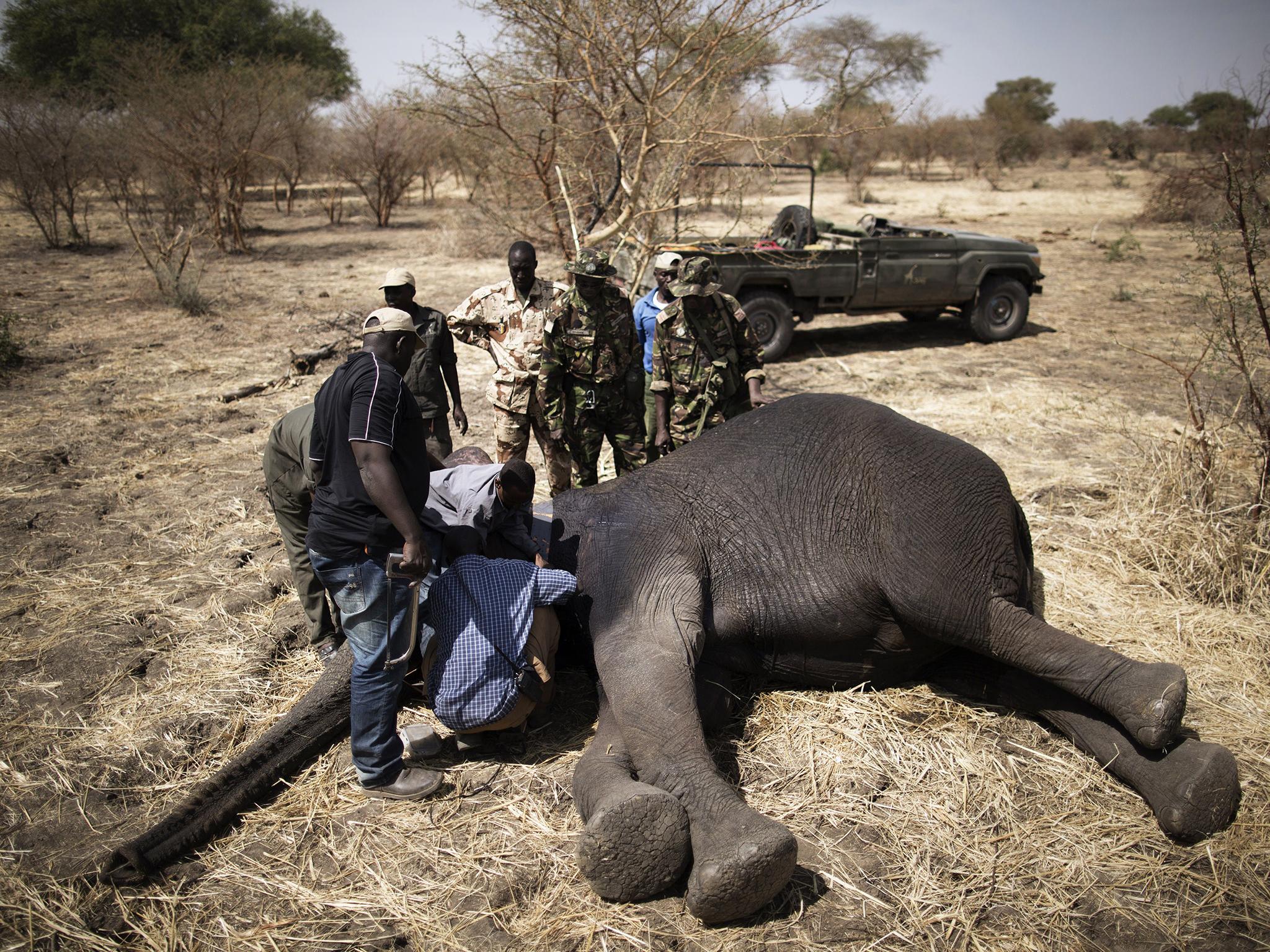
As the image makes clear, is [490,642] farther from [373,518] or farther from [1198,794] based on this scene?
[1198,794]

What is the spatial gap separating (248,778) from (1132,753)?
11.4 ft

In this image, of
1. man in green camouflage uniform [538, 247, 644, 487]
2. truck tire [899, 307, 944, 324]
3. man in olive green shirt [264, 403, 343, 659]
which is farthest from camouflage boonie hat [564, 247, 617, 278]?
truck tire [899, 307, 944, 324]

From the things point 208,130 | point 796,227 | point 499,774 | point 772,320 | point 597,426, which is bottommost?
point 499,774

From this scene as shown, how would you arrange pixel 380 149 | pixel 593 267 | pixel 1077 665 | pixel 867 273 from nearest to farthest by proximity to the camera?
pixel 1077 665 < pixel 593 267 < pixel 867 273 < pixel 380 149

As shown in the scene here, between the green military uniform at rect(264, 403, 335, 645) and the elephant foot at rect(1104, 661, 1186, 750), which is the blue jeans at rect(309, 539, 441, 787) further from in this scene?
the elephant foot at rect(1104, 661, 1186, 750)

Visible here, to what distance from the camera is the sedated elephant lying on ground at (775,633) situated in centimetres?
271

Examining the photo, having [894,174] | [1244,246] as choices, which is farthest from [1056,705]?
[894,174]

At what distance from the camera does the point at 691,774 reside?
9.45 feet

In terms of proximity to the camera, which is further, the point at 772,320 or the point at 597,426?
the point at 772,320

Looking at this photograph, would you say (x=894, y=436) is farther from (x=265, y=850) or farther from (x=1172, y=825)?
(x=265, y=850)

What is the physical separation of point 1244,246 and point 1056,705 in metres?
2.92

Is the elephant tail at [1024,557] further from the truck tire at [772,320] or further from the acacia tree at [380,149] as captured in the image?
the acacia tree at [380,149]

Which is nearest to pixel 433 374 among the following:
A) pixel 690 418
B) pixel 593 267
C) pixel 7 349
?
pixel 593 267

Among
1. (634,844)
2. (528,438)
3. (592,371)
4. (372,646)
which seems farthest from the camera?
(528,438)
